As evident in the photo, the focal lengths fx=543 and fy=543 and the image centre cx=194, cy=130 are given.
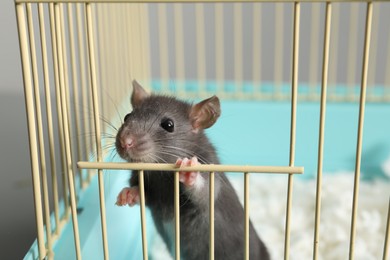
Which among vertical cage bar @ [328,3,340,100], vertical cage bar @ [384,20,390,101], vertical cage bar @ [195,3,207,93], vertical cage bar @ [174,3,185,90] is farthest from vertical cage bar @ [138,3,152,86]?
vertical cage bar @ [384,20,390,101]

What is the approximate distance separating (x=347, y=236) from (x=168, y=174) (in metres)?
0.71

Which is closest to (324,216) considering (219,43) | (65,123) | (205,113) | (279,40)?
(205,113)

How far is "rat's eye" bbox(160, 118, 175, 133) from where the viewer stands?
1.17 meters

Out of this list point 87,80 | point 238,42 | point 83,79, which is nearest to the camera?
point 83,79

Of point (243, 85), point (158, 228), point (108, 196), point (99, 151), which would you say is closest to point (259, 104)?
point (243, 85)

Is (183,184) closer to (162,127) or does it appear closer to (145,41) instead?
(162,127)

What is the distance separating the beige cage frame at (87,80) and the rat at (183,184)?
0.12 meters

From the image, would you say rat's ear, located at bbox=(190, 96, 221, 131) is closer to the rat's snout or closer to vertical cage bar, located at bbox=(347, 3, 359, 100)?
the rat's snout

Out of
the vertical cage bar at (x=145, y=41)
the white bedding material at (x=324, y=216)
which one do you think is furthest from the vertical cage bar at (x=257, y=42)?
the white bedding material at (x=324, y=216)

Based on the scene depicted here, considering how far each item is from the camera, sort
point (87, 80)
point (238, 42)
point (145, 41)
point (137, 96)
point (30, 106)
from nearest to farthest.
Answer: point (30, 106), point (137, 96), point (87, 80), point (145, 41), point (238, 42)

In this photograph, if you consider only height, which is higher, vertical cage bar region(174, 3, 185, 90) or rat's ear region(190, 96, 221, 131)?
vertical cage bar region(174, 3, 185, 90)

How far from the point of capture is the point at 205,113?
118 centimetres

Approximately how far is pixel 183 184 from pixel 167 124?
14 centimetres

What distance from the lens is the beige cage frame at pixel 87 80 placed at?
89 cm
